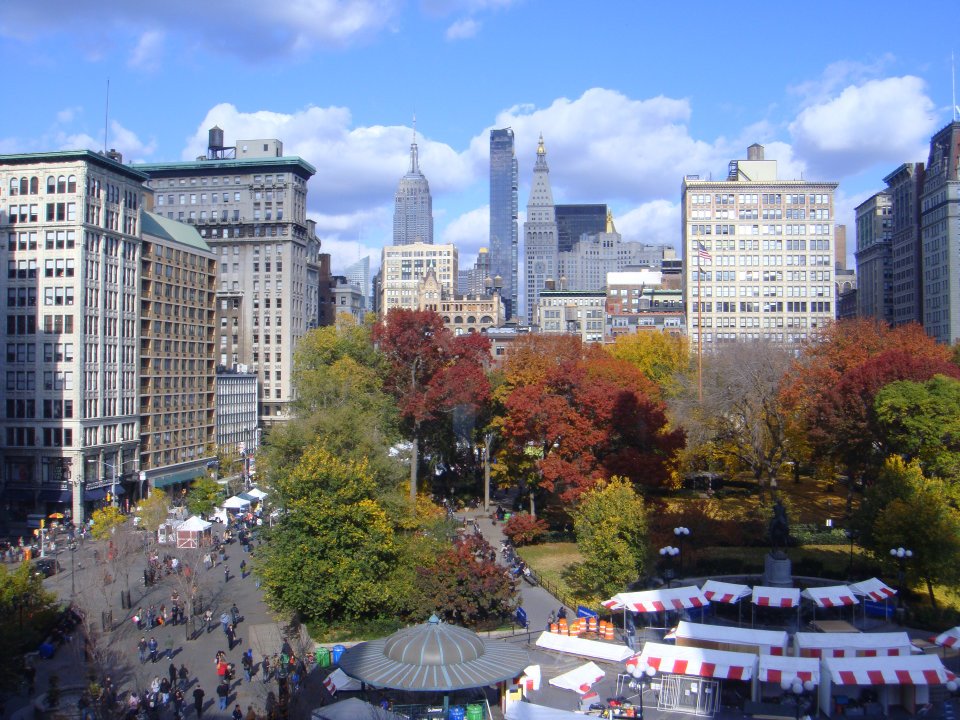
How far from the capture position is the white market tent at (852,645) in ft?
97.8

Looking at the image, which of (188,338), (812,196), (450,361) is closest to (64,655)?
(450,361)

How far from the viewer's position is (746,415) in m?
59.5

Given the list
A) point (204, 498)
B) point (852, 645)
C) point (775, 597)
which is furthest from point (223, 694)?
point (204, 498)

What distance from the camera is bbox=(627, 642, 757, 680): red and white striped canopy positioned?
2839 cm

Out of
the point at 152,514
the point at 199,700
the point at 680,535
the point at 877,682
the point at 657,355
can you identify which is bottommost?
the point at 199,700

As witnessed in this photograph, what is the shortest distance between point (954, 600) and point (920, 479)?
579 cm

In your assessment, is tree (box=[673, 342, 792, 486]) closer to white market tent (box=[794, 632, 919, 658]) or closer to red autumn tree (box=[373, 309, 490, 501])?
Answer: red autumn tree (box=[373, 309, 490, 501])

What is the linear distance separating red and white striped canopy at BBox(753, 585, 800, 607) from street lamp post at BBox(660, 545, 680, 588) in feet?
12.9

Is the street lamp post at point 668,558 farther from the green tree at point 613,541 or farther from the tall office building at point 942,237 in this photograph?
the tall office building at point 942,237

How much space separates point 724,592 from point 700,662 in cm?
748

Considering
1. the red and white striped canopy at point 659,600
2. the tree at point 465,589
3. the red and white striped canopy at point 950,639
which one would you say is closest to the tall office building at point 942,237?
the red and white striped canopy at point 950,639

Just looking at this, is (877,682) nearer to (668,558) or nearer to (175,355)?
(668,558)

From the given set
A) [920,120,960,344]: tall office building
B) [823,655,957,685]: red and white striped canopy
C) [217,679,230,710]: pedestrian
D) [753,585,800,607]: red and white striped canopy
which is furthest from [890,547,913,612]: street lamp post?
[920,120,960,344]: tall office building

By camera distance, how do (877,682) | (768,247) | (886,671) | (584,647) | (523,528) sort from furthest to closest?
(768,247) < (523,528) < (584,647) < (886,671) < (877,682)
